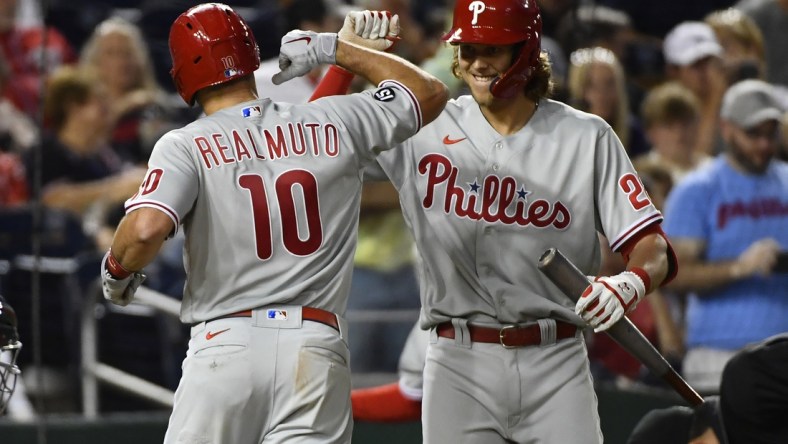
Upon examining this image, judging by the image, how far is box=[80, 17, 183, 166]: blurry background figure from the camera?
7.18m

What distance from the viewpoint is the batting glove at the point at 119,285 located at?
3887 mm

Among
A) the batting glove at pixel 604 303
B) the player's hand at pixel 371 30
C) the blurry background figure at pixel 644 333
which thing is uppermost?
the player's hand at pixel 371 30

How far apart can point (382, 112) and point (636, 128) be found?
3.81 metres

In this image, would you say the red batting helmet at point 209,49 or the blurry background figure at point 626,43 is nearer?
the red batting helmet at point 209,49

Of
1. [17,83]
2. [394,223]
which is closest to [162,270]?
[394,223]

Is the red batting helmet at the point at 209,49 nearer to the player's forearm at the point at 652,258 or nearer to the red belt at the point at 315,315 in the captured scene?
the red belt at the point at 315,315

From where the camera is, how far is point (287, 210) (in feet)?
12.8

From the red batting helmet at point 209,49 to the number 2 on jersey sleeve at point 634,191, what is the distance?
1.09m

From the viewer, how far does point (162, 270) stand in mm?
6488

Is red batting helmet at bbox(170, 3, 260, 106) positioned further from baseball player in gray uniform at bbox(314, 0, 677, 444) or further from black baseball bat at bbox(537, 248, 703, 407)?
black baseball bat at bbox(537, 248, 703, 407)

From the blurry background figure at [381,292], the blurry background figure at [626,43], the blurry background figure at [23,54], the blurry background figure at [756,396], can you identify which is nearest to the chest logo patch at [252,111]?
the blurry background figure at [756,396]

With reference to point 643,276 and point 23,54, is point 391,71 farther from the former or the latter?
point 23,54

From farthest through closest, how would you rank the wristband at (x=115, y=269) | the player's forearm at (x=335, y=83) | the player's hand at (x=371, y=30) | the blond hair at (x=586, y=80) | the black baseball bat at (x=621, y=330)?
the blond hair at (x=586, y=80), the player's forearm at (x=335, y=83), the player's hand at (x=371, y=30), the black baseball bat at (x=621, y=330), the wristband at (x=115, y=269)

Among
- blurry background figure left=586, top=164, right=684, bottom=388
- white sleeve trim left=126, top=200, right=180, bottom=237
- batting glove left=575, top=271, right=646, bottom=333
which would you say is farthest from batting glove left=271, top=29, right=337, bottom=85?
blurry background figure left=586, top=164, right=684, bottom=388
